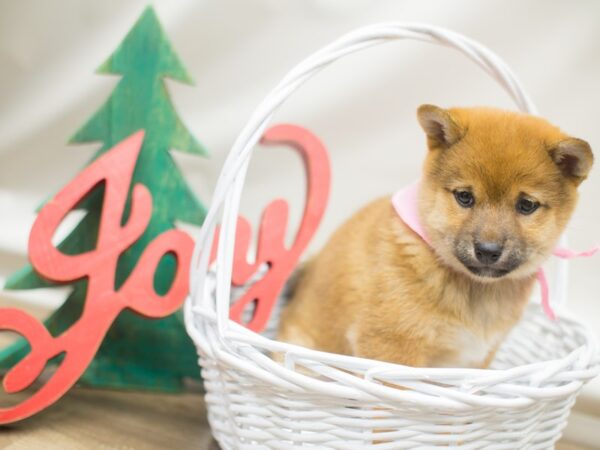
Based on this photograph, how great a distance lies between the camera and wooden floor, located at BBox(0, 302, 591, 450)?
1434 millimetres

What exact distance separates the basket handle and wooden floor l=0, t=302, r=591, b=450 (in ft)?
1.14

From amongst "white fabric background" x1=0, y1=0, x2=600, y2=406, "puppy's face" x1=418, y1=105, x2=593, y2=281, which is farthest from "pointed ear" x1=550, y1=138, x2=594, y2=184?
"white fabric background" x1=0, y1=0, x2=600, y2=406

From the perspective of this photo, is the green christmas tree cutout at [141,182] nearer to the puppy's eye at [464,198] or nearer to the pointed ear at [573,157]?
the puppy's eye at [464,198]

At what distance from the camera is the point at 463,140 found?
4.23 ft

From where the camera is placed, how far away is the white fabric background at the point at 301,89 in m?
1.89

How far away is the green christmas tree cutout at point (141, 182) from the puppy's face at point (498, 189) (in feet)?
2.07

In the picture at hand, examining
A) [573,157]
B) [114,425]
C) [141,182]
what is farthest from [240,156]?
[114,425]

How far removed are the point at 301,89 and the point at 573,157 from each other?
1.06 meters

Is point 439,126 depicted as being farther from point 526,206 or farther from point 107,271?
point 107,271

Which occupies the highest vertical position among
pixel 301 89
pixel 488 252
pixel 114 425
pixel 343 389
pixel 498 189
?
pixel 301 89

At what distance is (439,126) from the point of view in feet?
4.31

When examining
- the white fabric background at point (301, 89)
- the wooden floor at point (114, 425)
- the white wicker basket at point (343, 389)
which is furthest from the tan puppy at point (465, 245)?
the white fabric background at point (301, 89)

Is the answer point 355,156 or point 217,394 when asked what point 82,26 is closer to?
point 355,156

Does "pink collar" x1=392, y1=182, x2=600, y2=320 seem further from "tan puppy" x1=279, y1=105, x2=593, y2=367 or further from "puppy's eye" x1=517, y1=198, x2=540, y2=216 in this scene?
"puppy's eye" x1=517, y1=198, x2=540, y2=216
